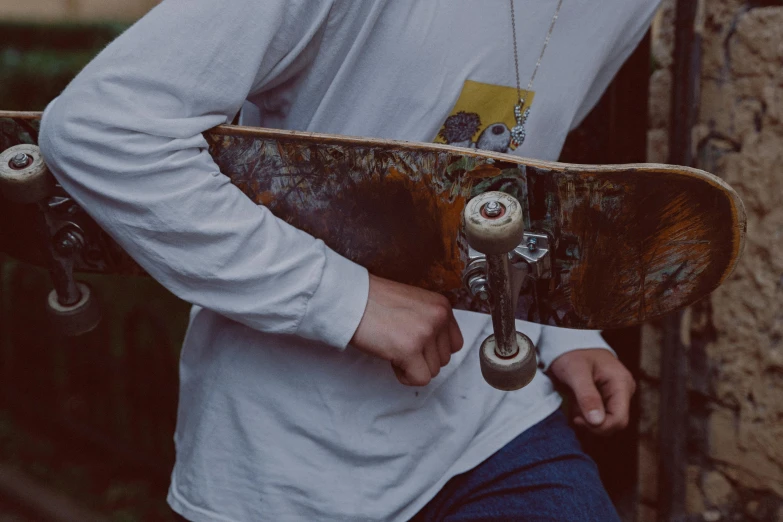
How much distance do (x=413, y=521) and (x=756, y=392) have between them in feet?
2.96

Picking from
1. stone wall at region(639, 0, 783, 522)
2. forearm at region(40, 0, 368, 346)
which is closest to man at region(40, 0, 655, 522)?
forearm at region(40, 0, 368, 346)

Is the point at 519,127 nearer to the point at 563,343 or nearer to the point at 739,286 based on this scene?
the point at 563,343

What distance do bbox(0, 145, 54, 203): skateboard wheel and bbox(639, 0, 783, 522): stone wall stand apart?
1284 millimetres

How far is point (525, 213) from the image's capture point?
1038 millimetres

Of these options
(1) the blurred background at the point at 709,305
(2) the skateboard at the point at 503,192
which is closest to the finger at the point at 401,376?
(2) the skateboard at the point at 503,192

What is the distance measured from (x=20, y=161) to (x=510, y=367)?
0.73 meters

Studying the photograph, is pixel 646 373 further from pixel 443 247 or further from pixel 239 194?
pixel 239 194

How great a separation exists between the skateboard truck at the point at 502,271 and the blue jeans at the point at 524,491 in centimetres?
30

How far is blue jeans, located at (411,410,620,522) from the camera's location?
1.18 metres

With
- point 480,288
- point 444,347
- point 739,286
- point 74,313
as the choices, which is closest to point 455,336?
point 444,347

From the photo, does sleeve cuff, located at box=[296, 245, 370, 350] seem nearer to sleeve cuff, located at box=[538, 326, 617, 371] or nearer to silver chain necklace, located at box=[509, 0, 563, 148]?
silver chain necklace, located at box=[509, 0, 563, 148]

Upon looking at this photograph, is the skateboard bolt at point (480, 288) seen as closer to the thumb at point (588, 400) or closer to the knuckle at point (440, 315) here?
the knuckle at point (440, 315)

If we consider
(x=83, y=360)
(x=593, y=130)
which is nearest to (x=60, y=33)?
(x=83, y=360)

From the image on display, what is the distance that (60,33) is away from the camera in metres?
3.22
